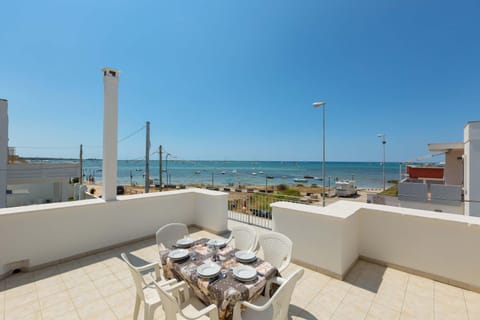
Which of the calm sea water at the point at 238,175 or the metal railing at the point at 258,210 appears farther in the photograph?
the calm sea water at the point at 238,175

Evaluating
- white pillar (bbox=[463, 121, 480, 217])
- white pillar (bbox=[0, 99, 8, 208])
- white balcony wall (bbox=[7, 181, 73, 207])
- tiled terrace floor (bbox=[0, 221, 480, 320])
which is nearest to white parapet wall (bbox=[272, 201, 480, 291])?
tiled terrace floor (bbox=[0, 221, 480, 320])

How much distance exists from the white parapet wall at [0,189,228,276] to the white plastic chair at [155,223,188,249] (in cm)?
172

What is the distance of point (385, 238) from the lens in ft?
9.22

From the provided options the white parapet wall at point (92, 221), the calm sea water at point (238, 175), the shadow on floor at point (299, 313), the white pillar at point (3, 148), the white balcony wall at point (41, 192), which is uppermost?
the white pillar at point (3, 148)

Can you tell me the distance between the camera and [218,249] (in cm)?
211

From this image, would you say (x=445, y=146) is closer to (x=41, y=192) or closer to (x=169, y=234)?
(x=169, y=234)

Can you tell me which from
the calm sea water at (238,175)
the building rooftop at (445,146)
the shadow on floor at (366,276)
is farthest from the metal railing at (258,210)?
the calm sea water at (238,175)

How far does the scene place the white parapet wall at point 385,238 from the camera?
2.32 meters

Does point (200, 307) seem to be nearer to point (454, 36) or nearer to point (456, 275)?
point (456, 275)

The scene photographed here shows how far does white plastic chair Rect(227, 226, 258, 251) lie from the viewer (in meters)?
2.37

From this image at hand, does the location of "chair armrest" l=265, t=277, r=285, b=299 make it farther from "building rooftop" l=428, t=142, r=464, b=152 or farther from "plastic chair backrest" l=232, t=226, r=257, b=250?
"building rooftop" l=428, t=142, r=464, b=152

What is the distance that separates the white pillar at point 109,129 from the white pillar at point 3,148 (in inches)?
334

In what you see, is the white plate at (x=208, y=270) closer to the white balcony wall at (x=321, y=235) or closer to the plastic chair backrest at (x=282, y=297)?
the plastic chair backrest at (x=282, y=297)

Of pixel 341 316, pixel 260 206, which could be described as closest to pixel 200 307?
pixel 341 316
